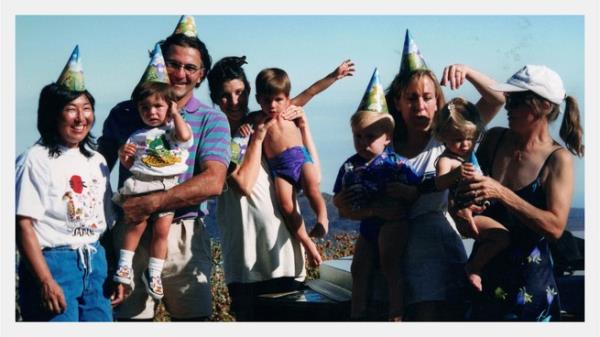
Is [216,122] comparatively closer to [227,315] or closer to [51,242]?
[51,242]

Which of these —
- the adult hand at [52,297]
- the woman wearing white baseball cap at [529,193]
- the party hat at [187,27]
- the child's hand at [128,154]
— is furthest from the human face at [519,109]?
the adult hand at [52,297]

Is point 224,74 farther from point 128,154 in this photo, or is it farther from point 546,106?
point 546,106

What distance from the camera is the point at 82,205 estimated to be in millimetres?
7160

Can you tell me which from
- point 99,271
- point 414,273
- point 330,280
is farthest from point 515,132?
point 99,271

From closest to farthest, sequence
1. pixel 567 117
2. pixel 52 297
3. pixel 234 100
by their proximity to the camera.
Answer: pixel 52 297 → pixel 567 117 → pixel 234 100

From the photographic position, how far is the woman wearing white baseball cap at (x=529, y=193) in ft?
23.1

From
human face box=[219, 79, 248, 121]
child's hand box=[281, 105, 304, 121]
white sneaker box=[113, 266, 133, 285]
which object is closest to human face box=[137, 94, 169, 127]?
human face box=[219, 79, 248, 121]

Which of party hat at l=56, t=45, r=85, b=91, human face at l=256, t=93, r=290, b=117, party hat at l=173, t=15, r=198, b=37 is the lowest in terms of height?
human face at l=256, t=93, r=290, b=117

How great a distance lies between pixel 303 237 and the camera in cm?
745

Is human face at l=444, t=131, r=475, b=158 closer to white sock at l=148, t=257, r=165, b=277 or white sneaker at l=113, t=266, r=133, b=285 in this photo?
white sock at l=148, t=257, r=165, b=277

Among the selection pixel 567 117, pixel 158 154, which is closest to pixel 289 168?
pixel 158 154

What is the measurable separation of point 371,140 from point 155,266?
4.97 ft

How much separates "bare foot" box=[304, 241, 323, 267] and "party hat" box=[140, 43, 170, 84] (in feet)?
4.39

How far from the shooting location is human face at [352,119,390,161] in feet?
23.7
